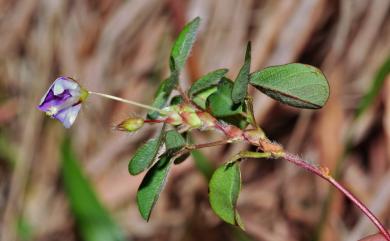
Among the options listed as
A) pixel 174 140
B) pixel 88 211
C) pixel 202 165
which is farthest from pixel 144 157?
pixel 88 211

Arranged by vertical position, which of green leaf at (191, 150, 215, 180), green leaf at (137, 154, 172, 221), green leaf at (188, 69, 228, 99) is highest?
green leaf at (188, 69, 228, 99)

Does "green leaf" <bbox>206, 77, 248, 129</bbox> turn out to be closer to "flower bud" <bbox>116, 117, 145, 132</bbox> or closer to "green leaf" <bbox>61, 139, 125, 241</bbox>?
"flower bud" <bbox>116, 117, 145, 132</bbox>

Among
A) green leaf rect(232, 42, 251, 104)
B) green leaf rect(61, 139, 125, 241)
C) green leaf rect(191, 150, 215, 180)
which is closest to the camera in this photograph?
green leaf rect(232, 42, 251, 104)

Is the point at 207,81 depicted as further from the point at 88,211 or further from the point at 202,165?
the point at 88,211

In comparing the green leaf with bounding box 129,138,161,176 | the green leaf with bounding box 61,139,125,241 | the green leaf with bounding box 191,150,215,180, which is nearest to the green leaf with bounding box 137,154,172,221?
the green leaf with bounding box 129,138,161,176

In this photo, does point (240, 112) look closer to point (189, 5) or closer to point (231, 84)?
point (231, 84)

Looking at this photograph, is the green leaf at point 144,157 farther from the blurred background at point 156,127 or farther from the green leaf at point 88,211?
the green leaf at point 88,211
